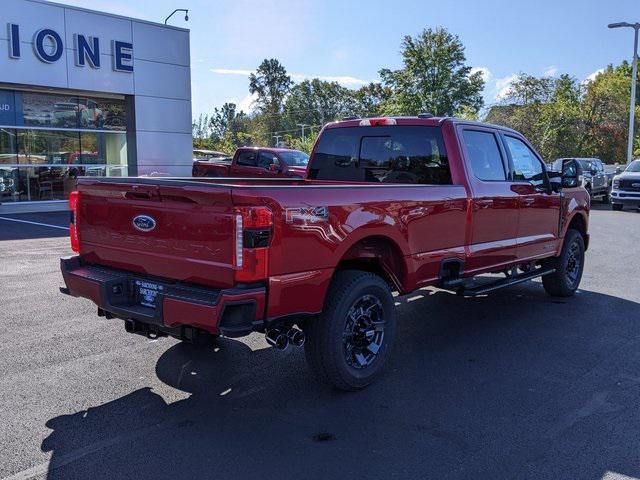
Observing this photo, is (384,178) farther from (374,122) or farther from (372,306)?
(372,306)

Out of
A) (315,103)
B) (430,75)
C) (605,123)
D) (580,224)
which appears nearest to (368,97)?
(315,103)

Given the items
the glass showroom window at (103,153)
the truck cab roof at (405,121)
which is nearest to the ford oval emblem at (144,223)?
the truck cab roof at (405,121)

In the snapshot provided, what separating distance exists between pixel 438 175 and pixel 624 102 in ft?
138

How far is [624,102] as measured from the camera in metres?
41.3

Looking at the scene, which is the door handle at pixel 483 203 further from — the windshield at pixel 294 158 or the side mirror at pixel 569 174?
the windshield at pixel 294 158

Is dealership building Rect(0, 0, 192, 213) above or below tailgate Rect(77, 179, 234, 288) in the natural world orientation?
above

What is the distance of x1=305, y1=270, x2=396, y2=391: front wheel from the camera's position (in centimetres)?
422

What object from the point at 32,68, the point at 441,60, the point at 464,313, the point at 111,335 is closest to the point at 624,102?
the point at 441,60

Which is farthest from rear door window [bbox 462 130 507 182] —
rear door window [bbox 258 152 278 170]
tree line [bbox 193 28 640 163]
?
tree line [bbox 193 28 640 163]

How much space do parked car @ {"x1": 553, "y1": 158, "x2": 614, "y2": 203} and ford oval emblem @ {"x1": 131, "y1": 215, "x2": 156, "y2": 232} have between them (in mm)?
20756

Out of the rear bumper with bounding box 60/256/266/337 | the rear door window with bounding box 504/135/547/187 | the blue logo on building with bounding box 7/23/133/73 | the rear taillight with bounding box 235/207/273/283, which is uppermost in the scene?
the blue logo on building with bounding box 7/23/133/73

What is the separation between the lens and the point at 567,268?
7609mm

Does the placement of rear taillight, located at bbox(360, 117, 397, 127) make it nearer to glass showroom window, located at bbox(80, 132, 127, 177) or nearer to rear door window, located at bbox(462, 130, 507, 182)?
rear door window, located at bbox(462, 130, 507, 182)

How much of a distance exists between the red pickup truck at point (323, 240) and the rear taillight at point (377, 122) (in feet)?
0.05
